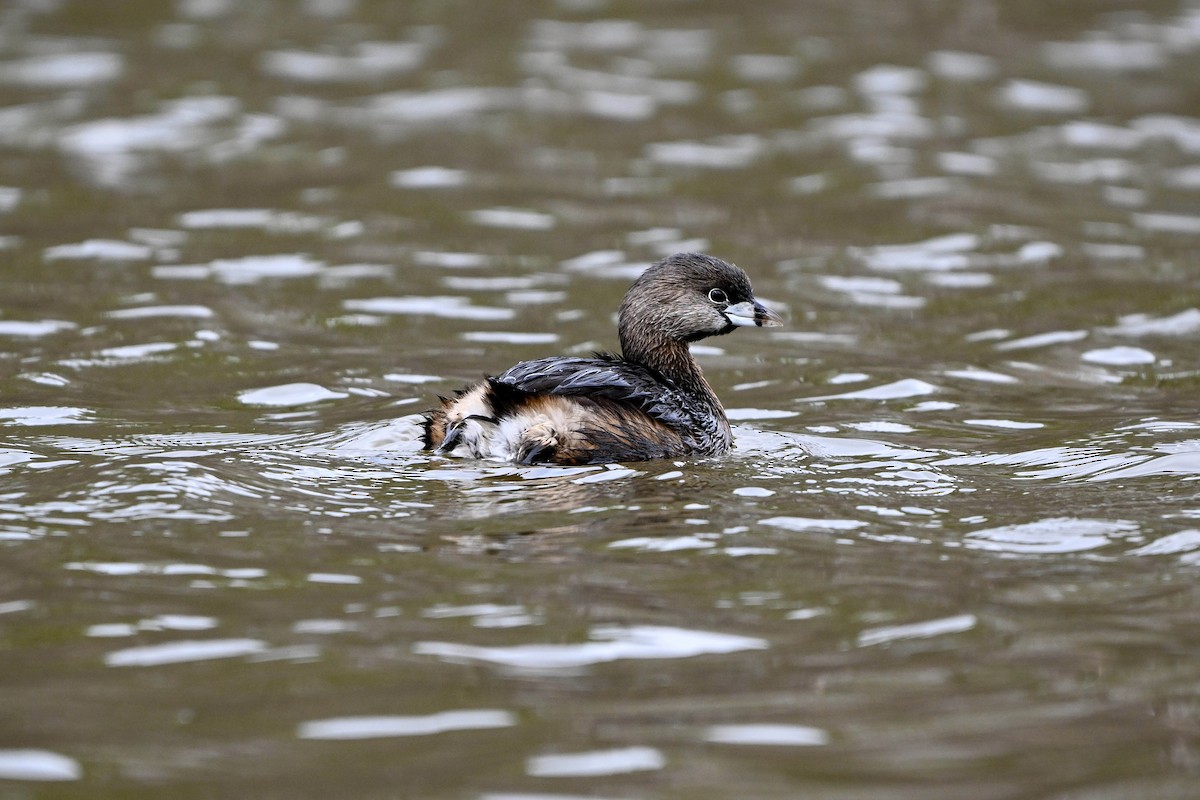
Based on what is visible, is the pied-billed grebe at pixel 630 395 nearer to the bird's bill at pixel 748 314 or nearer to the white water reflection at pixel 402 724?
the bird's bill at pixel 748 314

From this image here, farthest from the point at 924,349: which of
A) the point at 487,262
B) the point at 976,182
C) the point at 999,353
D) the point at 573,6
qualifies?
the point at 573,6

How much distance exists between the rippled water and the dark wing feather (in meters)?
0.30

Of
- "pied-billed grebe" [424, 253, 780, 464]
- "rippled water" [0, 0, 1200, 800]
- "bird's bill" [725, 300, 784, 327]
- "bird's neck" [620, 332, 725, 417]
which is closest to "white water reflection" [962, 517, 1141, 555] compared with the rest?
"rippled water" [0, 0, 1200, 800]

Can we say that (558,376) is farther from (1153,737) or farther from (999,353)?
(999,353)

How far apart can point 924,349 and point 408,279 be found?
3577 millimetres

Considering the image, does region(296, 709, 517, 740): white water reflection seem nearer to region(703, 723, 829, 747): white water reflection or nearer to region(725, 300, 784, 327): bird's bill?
region(703, 723, 829, 747): white water reflection

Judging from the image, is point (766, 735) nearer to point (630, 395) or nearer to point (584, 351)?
point (630, 395)

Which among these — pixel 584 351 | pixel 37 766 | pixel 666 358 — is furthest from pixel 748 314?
pixel 37 766

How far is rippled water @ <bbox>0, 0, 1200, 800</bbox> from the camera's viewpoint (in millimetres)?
4445

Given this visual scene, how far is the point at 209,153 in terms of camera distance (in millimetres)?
14219

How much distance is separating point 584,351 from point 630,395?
8.45 feet

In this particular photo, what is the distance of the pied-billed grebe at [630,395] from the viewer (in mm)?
6867

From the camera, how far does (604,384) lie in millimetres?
7059

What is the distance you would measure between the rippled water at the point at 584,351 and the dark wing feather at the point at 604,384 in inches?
12.0
